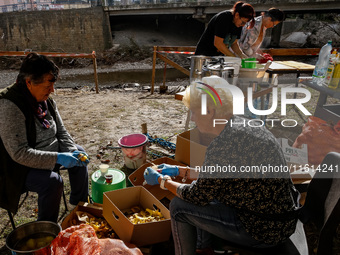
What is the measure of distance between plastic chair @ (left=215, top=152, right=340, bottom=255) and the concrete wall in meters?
22.4

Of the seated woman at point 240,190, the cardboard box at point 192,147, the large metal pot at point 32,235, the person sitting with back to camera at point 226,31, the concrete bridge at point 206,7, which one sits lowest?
the large metal pot at point 32,235

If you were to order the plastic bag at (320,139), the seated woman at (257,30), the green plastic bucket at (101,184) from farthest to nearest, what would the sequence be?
the seated woman at (257,30)
the plastic bag at (320,139)
the green plastic bucket at (101,184)

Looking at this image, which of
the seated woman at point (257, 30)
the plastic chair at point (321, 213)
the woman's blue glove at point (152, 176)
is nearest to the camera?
Answer: the plastic chair at point (321, 213)

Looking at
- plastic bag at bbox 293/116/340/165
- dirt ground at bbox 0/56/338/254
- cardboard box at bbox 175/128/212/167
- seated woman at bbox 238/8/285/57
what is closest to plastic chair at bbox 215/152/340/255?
cardboard box at bbox 175/128/212/167

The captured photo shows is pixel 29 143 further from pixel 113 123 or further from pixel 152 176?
pixel 113 123

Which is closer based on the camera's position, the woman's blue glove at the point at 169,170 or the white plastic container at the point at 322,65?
the woman's blue glove at the point at 169,170

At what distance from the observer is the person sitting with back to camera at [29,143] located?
207 centimetres

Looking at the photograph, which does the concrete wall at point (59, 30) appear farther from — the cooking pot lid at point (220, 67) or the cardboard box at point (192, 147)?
the cardboard box at point (192, 147)

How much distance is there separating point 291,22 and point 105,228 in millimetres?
22632

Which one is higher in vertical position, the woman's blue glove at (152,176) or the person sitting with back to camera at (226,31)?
the person sitting with back to camera at (226,31)

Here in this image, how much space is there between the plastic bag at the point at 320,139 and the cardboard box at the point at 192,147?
112cm

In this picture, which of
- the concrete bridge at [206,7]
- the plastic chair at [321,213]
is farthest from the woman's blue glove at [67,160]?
the concrete bridge at [206,7]

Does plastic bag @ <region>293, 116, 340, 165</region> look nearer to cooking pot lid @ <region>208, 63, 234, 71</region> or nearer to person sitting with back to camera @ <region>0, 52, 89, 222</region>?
cooking pot lid @ <region>208, 63, 234, 71</region>

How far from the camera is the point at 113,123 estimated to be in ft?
16.9
